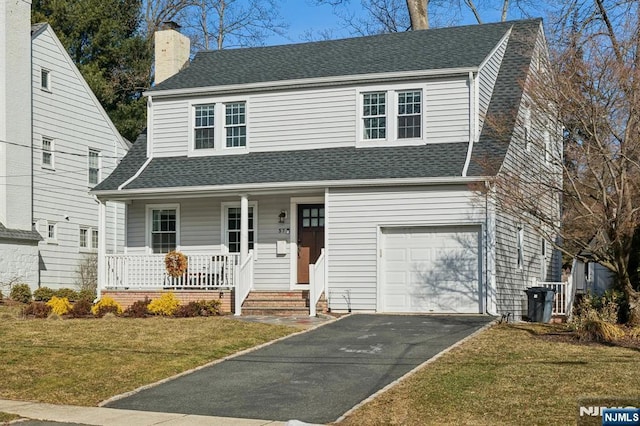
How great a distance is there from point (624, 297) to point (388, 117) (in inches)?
298

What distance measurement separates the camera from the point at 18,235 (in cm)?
2878

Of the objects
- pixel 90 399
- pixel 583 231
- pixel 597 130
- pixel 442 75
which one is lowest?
pixel 90 399

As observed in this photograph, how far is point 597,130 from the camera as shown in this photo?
1852cm

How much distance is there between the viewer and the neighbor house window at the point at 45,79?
3139cm

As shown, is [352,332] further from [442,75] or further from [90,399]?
[442,75]

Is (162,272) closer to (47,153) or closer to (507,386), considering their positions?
(47,153)

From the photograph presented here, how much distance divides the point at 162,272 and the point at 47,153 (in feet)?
34.4

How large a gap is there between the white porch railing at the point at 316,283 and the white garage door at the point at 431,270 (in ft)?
4.94

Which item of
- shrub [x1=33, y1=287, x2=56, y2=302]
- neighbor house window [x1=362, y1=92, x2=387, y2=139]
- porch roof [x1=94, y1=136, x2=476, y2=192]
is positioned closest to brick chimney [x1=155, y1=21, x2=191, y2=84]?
porch roof [x1=94, y1=136, x2=476, y2=192]

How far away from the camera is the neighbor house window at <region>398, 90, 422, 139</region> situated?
23.2 m

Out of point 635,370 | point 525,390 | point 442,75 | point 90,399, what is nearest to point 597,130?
point 442,75

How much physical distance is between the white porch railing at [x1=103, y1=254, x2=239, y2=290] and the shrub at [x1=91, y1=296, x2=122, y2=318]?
1.55 m

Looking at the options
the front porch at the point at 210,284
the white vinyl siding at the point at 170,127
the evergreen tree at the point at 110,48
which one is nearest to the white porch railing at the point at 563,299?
the front porch at the point at 210,284

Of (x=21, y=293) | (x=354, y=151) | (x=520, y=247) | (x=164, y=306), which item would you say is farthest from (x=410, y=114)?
(x=21, y=293)
